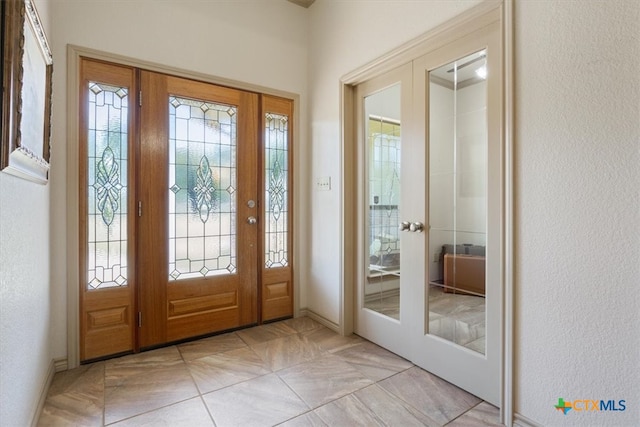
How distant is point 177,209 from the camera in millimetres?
2525

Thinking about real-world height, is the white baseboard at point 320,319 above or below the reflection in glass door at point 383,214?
below

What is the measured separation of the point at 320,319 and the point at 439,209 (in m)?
1.56

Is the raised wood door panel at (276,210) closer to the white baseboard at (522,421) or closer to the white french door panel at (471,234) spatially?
the white french door panel at (471,234)

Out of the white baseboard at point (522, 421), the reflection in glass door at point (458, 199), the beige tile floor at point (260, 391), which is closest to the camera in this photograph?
the white baseboard at point (522, 421)

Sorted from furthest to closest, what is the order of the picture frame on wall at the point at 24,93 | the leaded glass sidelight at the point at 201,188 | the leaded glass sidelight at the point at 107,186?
the leaded glass sidelight at the point at 201,188 < the leaded glass sidelight at the point at 107,186 < the picture frame on wall at the point at 24,93

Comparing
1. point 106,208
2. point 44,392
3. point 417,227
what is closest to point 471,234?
point 417,227

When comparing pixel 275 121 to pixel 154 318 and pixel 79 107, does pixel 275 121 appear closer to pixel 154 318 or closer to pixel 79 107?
pixel 79 107

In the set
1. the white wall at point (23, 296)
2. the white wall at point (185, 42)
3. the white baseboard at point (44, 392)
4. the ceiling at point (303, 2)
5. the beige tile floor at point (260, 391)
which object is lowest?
the beige tile floor at point (260, 391)

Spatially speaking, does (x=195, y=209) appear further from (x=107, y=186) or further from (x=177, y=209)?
(x=107, y=186)

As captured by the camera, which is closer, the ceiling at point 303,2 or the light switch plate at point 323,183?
the light switch plate at point 323,183

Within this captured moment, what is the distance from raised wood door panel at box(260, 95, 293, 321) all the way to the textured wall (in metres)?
1.98

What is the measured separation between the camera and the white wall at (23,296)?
1170mm

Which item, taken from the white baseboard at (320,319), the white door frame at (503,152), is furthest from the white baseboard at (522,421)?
the white baseboard at (320,319)

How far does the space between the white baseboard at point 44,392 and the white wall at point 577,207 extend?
93.4 inches
